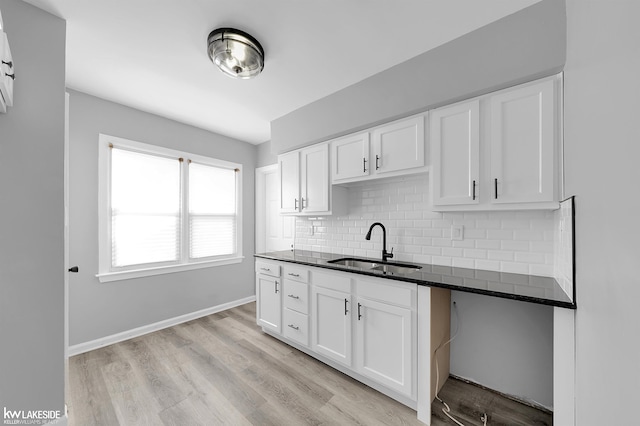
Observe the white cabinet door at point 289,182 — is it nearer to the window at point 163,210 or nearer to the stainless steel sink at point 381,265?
the stainless steel sink at point 381,265

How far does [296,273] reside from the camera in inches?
98.3

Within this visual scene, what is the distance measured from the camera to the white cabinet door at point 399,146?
1999 millimetres

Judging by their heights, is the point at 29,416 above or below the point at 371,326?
below

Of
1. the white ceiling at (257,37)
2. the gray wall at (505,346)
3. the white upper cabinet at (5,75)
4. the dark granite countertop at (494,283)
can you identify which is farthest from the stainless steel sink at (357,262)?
the white upper cabinet at (5,75)

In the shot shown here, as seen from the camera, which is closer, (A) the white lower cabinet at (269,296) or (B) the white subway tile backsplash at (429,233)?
(B) the white subway tile backsplash at (429,233)

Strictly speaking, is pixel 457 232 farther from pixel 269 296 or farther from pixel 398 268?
pixel 269 296

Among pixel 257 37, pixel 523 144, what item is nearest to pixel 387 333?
pixel 523 144

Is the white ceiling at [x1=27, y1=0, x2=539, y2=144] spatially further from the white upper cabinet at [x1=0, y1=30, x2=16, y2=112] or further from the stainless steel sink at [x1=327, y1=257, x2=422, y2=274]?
the stainless steel sink at [x1=327, y1=257, x2=422, y2=274]

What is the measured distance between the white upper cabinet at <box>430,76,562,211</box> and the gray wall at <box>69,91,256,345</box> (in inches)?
128

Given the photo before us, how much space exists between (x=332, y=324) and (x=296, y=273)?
61 cm

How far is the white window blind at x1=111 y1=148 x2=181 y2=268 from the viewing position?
9.21 ft

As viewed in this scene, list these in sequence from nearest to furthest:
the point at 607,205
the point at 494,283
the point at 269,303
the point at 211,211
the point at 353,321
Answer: the point at 607,205, the point at 494,283, the point at 353,321, the point at 269,303, the point at 211,211

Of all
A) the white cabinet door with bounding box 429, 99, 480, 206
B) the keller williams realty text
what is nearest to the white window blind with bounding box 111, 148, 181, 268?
the keller williams realty text

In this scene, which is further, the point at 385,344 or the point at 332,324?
the point at 332,324
